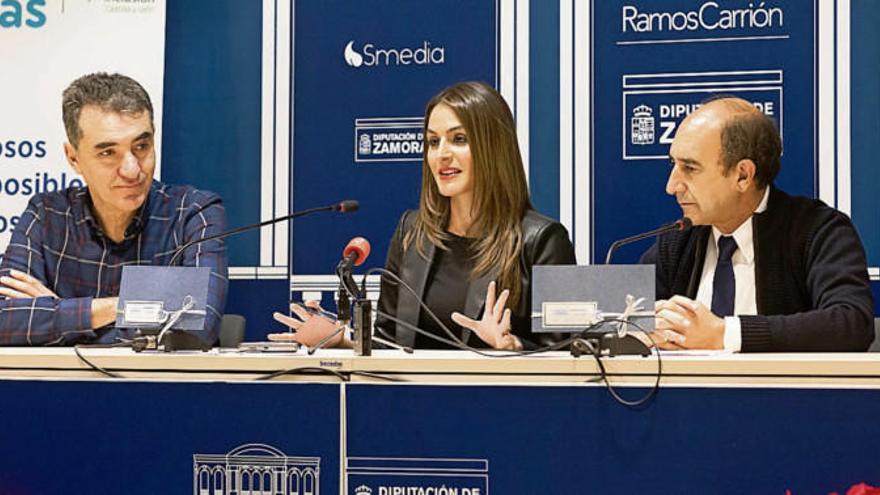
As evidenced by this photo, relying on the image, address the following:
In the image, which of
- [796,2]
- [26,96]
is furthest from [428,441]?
[26,96]

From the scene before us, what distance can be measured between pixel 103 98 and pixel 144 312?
4.41 feet

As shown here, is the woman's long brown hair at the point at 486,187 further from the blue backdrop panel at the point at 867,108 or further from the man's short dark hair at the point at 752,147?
the blue backdrop panel at the point at 867,108

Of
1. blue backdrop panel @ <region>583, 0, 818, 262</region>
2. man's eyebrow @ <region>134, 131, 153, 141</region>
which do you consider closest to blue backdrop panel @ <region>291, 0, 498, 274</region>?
blue backdrop panel @ <region>583, 0, 818, 262</region>

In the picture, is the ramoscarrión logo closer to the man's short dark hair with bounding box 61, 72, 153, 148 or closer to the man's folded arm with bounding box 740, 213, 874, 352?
the man's folded arm with bounding box 740, 213, 874, 352

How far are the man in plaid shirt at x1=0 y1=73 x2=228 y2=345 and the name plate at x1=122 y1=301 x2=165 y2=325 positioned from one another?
A: 0.63m

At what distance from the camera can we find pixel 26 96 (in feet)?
15.2

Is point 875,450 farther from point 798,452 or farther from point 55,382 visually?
point 55,382

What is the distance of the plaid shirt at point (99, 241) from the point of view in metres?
3.40

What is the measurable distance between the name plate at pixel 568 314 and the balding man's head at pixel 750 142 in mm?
1133

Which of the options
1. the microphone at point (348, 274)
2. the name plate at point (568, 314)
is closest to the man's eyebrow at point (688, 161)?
the name plate at point (568, 314)

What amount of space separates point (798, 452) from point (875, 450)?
139mm

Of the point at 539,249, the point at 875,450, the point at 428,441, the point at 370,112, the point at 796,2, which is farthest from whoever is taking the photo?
the point at 370,112

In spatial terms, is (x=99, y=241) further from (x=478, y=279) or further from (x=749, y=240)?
(x=749, y=240)

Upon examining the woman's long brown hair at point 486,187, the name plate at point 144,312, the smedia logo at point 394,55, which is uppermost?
the smedia logo at point 394,55
